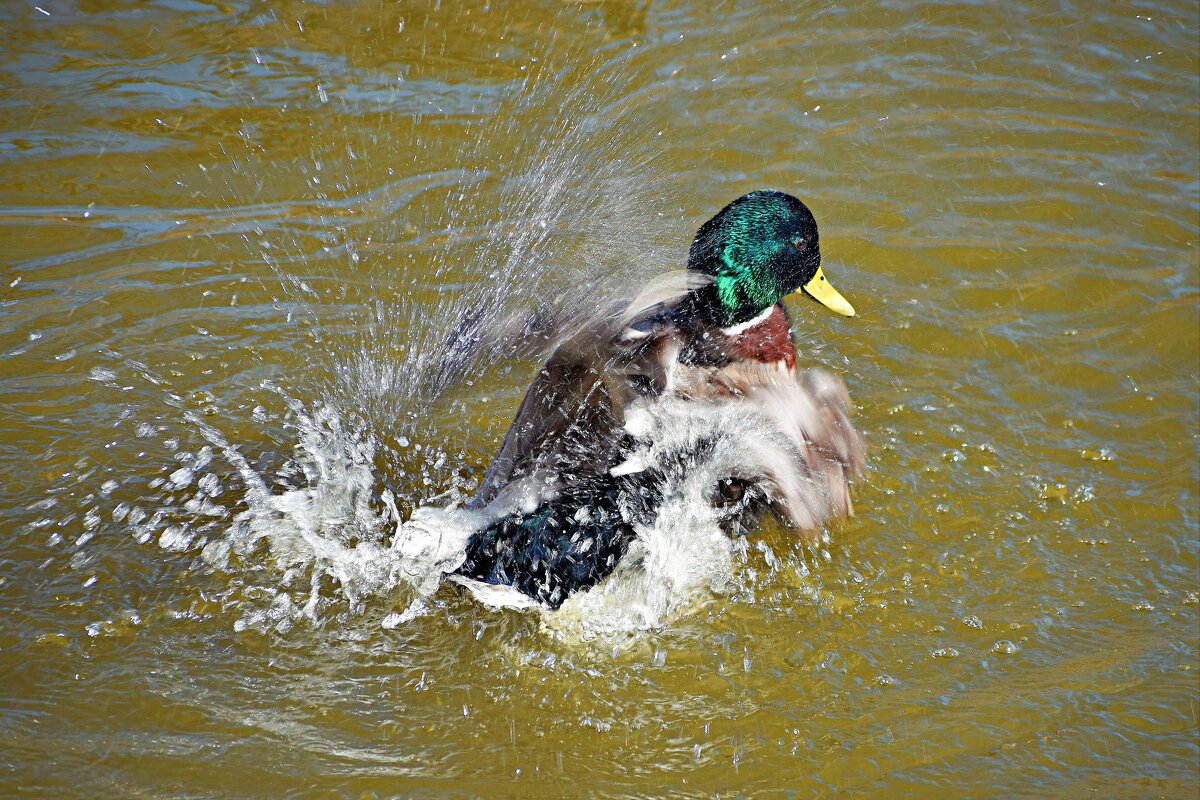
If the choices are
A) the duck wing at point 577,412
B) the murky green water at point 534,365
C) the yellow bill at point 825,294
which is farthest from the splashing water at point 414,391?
the yellow bill at point 825,294

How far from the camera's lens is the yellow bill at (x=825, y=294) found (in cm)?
354

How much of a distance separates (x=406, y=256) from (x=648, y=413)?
5.66ft

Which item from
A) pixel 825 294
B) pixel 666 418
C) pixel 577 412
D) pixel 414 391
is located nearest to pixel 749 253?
pixel 825 294

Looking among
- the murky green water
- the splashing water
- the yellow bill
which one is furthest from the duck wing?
the yellow bill

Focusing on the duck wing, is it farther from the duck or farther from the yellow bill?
the yellow bill

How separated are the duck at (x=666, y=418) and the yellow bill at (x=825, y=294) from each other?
0.21ft

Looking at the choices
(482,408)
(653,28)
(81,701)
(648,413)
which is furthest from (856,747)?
(653,28)

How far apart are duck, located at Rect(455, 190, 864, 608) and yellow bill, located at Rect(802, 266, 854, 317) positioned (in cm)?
7

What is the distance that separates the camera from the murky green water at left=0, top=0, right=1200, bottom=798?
2666mm

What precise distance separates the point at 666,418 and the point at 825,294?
35.6 inches

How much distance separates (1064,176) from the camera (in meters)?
4.93

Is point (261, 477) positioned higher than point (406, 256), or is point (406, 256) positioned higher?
point (406, 256)

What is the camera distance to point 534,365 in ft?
11.9

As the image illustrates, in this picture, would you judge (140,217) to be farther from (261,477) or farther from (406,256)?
(261,477)
